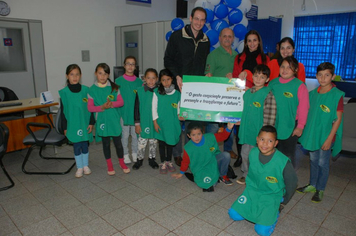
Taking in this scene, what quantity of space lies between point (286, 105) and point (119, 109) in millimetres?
1954

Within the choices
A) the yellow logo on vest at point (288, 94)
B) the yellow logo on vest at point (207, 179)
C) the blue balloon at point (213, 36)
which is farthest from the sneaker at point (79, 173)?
the blue balloon at point (213, 36)

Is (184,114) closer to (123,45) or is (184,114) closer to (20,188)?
(20,188)

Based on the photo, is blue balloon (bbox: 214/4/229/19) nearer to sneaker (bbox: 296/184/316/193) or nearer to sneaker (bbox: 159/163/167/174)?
sneaker (bbox: 159/163/167/174)

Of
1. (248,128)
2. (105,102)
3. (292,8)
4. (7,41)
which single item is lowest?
(248,128)

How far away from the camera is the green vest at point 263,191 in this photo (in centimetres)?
227

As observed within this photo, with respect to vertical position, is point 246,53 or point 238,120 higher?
point 246,53

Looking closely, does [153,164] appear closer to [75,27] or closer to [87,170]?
[87,170]

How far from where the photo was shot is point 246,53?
10.5 feet

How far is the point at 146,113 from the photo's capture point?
340 cm

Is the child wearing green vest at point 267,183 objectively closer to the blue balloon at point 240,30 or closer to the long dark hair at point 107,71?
the long dark hair at point 107,71

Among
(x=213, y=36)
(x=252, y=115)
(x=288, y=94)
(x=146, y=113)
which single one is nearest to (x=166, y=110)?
(x=146, y=113)

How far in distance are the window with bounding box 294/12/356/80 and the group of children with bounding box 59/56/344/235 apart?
5450 mm

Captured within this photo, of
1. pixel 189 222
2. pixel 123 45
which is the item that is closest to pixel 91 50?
pixel 123 45

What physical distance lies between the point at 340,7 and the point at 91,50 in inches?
263
